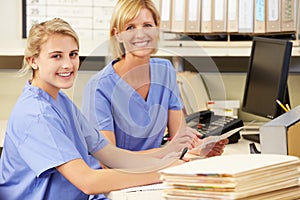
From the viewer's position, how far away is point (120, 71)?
1.96 metres

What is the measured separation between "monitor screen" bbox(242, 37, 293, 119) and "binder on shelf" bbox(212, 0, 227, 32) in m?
0.24

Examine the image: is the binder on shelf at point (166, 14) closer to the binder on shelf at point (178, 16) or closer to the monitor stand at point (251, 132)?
the binder on shelf at point (178, 16)

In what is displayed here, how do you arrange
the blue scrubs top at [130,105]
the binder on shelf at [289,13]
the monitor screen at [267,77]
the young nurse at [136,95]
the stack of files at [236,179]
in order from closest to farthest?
the stack of files at [236,179]
the young nurse at [136,95]
the blue scrubs top at [130,105]
the monitor screen at [267,77]
the binder on shelf at [289,13]

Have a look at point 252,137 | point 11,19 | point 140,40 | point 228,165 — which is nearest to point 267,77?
point 252,137

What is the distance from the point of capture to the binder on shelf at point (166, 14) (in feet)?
9.51

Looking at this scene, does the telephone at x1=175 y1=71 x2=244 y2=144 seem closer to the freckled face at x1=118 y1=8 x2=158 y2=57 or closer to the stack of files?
the freckled face at x1=118 y1=8 x2=158 y2=57

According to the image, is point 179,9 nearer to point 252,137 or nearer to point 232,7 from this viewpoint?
point 232,7

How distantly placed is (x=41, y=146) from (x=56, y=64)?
0.25 meters

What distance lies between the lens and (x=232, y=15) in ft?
9.43

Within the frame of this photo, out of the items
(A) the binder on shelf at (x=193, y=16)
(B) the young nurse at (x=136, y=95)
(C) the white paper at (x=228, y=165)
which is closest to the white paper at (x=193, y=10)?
(A) the binder on shelf at (x=193, y=16)

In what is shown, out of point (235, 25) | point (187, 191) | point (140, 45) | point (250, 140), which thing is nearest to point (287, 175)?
point (187, 191)

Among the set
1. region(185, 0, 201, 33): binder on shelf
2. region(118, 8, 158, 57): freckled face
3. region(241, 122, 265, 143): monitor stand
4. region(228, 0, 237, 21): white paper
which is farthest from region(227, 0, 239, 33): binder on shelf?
region(118, 8, 158, 57): freckled face

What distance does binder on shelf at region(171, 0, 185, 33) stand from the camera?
9.42 ft

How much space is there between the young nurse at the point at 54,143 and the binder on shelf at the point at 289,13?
1.24 metres
